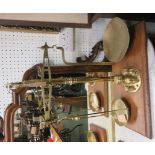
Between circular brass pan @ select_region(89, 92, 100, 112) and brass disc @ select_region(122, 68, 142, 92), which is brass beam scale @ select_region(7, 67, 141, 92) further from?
circular brass pan @ select_region(89, 92, 100, 112)

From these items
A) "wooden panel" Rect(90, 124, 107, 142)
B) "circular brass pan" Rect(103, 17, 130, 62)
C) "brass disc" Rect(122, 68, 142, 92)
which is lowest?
"wooden panel" Rect(90, 124, 107, 142)

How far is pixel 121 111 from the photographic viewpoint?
0.77 m

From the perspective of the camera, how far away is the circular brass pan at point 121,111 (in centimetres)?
75

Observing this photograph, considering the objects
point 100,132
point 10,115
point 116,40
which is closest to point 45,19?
point 116,40

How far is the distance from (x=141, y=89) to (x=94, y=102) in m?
0.41

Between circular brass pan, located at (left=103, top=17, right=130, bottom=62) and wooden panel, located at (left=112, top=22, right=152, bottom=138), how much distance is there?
0.03 metres

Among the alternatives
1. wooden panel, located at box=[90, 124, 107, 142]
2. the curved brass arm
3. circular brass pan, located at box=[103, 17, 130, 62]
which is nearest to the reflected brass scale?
circular brass pan, located at box=[103, 17, 130, 62]

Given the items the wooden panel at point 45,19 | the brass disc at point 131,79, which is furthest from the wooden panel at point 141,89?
the wooden panel at point 45,19

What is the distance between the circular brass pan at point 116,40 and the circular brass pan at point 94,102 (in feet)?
0.96

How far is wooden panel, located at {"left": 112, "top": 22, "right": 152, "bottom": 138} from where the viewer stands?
0.67 meters

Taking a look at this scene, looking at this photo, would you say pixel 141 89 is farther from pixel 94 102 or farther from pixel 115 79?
pixel 94 102
